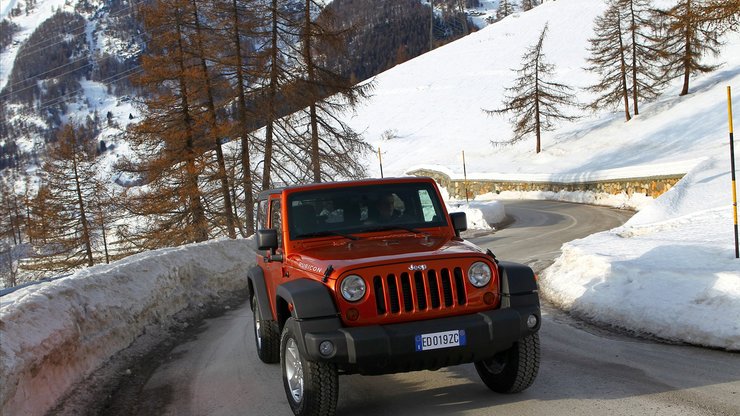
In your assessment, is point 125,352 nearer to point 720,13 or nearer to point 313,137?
point 720,13

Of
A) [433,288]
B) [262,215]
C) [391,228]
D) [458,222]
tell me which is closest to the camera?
[433,288]

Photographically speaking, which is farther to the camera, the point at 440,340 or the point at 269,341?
the point at 269,341

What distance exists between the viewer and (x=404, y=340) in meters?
4.61

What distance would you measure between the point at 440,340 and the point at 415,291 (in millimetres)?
415

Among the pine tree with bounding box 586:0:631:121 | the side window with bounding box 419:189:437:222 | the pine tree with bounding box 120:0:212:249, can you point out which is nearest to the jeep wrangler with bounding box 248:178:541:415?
the side window with bounding box 419:189:437:222

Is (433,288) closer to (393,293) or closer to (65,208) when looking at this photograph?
(393,293)

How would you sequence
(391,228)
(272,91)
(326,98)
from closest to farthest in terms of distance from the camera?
(391,228) < (272,91) < (326,98)

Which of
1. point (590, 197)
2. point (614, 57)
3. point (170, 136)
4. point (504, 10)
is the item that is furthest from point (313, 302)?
point (504, 10)

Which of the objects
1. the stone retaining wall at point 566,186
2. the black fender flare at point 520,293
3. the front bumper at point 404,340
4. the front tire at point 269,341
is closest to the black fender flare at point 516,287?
the black fender flare at point 520,293

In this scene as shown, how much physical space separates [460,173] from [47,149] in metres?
29.8

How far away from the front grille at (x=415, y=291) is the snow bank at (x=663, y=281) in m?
3.45

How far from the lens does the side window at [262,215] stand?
24.8 feet

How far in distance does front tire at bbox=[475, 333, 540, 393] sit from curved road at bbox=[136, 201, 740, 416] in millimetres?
102

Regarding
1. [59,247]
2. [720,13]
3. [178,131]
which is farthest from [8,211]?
[720,13]
